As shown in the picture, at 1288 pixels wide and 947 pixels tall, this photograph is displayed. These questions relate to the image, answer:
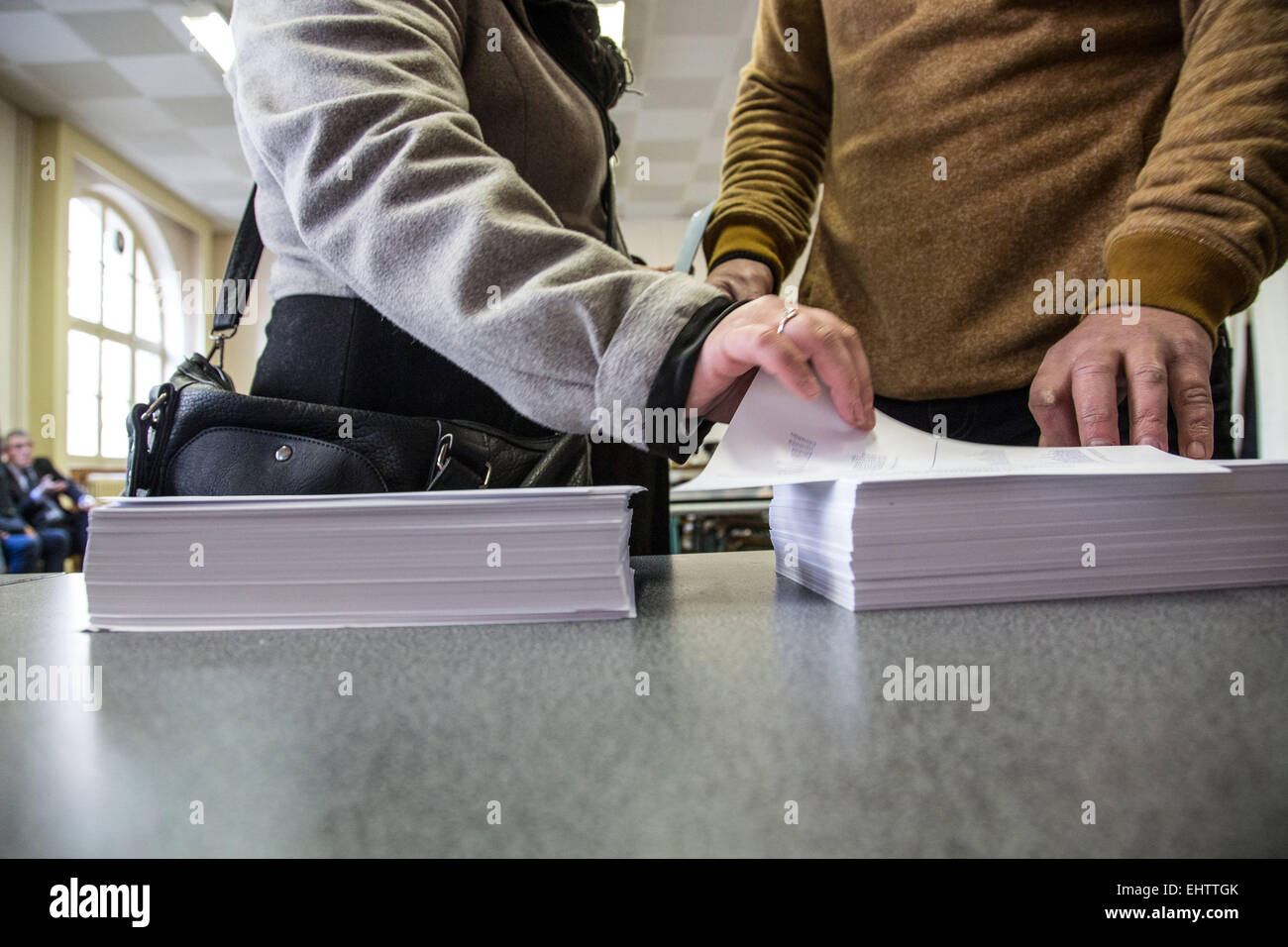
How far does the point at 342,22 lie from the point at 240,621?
38 cm

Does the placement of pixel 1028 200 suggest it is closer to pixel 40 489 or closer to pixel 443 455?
pixel 443 455

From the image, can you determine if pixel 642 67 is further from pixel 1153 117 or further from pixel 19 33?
pixel 1153 117

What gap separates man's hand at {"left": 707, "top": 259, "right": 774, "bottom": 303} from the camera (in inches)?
34.5

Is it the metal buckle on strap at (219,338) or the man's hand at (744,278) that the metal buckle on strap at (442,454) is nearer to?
the metal buckle on strap at (219,338)

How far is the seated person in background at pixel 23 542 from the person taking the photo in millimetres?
4180

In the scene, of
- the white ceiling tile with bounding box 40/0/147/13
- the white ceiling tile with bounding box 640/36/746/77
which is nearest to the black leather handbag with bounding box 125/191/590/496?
the white ceiling tile with bounding box 640/36/746/77

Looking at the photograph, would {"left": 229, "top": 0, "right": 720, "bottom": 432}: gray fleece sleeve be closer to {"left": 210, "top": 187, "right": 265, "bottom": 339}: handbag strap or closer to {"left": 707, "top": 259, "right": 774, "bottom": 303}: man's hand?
{"left": 210, "top": 187, "right": 265, "bottom": 339}: handbag strap

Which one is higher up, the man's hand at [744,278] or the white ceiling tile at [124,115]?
the white ceiling tile at [124,115]

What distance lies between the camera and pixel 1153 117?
748 mm

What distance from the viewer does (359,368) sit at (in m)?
0.62

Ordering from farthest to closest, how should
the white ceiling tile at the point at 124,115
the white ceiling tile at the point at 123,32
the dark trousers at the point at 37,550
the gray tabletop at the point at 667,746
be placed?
the white ceiling tile at the point at 124,115 → the dark trousers at the point at 37,550 → the white ceiling tile at the point at 123,32 → the gray tabletop at the point at 667,746

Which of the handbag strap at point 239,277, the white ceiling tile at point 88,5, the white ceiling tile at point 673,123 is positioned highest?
the white ceiling tile at point 673,123

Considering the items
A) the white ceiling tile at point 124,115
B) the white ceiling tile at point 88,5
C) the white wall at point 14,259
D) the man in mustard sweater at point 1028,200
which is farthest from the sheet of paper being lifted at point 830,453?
the white wall at point 14,259

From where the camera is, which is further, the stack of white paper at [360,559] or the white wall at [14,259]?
the white wall at [14,259]
